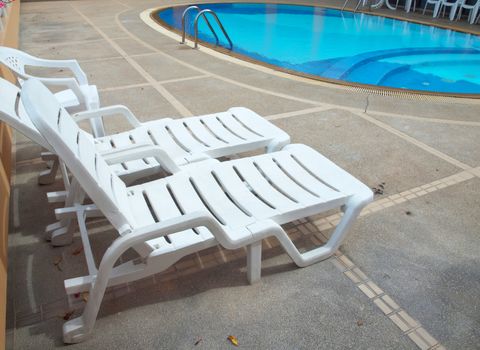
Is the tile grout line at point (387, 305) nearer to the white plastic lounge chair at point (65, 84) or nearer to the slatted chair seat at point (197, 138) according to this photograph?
the slatted chair seat at point (197, 138)

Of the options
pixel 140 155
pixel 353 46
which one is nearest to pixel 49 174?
pixel 140 155

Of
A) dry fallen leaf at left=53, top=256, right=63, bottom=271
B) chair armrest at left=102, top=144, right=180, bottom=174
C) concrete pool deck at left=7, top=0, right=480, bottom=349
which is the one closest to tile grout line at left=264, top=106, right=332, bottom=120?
concrete pool deck at left=7, top=0, right=480, bottom=349

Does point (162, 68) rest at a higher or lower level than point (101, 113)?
lower

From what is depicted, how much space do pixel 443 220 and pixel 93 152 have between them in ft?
7.91

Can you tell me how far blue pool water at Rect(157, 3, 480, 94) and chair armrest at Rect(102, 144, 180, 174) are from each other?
240 inches

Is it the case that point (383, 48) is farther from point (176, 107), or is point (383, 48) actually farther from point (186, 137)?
point (186, 137)

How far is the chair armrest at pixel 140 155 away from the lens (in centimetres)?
234

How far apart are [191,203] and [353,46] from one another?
9.69m

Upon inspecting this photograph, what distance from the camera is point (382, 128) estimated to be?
165 inches

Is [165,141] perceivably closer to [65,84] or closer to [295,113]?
[65,84]

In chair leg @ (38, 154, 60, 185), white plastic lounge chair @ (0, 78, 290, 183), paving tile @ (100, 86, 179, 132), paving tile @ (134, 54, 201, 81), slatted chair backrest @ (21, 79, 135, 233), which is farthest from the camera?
paving tile @ (134, 54, 201, 81)

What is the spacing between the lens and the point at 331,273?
87.5 inches

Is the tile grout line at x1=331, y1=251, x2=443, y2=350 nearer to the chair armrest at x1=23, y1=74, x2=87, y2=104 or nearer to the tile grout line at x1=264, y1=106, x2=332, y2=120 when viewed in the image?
the tile grout line at x1=264, y1=106, x2=332, y2=120

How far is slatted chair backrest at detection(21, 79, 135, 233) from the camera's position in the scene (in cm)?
155
